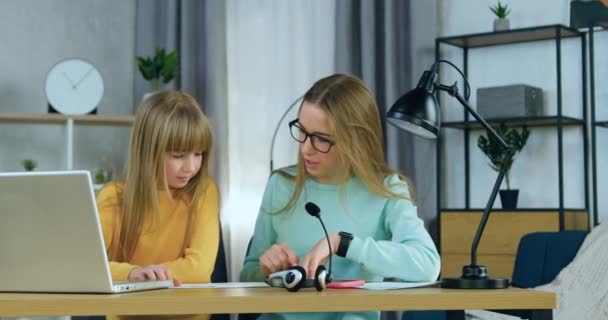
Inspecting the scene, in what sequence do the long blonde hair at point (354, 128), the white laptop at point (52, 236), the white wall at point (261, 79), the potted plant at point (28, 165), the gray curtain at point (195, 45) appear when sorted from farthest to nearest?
the gray curtain at point (195, 45)
the white wall at point (261, 79)
the potted plant at point (28, 165)
the long blonde hair at point (354, 128)
the white laptop at point (52, 236)

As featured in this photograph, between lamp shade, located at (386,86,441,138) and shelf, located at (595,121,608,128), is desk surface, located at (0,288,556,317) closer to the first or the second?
lamp shade, located at (386,86,441,138)

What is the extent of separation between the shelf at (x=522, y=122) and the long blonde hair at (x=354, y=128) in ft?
6.25

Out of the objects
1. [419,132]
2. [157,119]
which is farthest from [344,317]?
[157,119]

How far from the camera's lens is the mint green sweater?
2.08m

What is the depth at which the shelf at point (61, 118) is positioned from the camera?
447cm

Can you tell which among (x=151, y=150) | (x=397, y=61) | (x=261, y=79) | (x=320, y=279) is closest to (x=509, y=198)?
(x=397, y=61)

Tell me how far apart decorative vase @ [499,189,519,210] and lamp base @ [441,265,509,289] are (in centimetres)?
238

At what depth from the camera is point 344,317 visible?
207 cm

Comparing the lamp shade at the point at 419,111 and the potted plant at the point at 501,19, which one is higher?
the potted plant at the point at 501,19

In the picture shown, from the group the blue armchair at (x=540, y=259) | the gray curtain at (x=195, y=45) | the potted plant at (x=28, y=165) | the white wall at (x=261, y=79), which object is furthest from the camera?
the gray curtain at (x=195, y=45)

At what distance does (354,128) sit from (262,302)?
2.53 ft

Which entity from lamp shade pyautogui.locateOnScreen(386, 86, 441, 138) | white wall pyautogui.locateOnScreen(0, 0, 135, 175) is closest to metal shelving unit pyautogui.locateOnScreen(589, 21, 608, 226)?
lamp shade pyautogui.locateOnScreen(386, 86, 441, 138)

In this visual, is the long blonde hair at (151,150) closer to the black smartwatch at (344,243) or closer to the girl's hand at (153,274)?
the girl's hand at (153,274)

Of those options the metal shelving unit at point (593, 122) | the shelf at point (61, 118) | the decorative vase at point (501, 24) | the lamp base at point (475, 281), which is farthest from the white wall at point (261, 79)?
the lamp base at point (475, 281)
